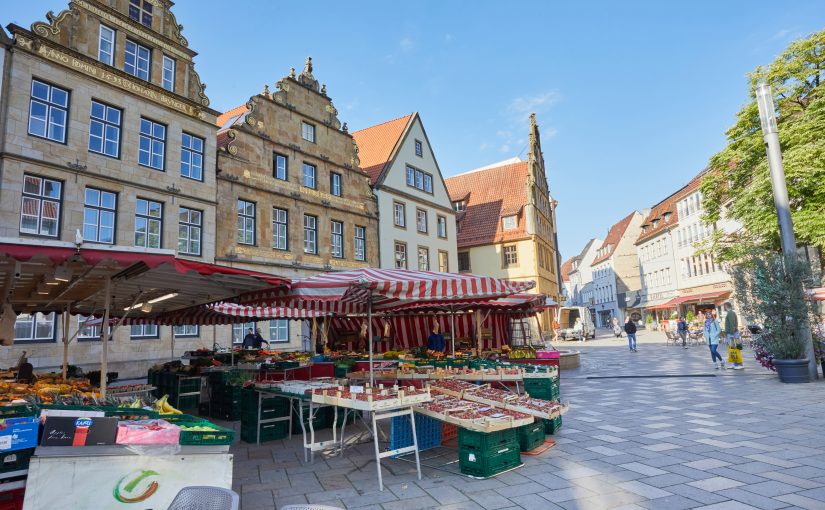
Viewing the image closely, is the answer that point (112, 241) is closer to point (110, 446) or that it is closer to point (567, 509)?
point (110, 446)

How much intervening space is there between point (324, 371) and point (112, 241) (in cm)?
867

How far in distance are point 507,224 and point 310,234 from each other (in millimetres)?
20003

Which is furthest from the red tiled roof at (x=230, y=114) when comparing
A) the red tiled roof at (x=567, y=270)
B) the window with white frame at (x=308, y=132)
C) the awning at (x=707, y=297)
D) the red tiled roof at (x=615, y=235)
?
the red tiled roof at (x=567, y=270)

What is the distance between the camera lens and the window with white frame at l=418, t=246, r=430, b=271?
29562 millimetres

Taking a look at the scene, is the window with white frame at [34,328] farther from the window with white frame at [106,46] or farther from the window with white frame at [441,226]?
the window with white frame at [441,226]

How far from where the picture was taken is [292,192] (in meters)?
21.4

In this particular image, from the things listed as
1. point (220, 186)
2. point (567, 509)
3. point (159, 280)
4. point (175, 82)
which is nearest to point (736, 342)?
point (567, 509)

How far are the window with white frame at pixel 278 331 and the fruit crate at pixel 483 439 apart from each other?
1630 centimetres

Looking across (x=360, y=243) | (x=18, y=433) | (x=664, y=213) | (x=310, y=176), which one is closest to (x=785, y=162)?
(x=360, y=243)

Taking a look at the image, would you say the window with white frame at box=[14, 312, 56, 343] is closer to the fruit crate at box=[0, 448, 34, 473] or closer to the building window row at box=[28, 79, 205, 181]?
the building window row at box=[28, 79, 205, 181]

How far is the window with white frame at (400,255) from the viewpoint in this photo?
90.6 feet

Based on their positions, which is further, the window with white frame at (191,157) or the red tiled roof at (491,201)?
the red tiled roof at (491,201)

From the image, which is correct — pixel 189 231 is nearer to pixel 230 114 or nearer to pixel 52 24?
pixel 52 24

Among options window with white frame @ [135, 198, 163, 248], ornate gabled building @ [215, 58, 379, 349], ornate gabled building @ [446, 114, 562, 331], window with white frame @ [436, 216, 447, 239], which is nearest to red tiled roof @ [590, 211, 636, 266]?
ornate gabled building @ [446, 114, 562, 331]
